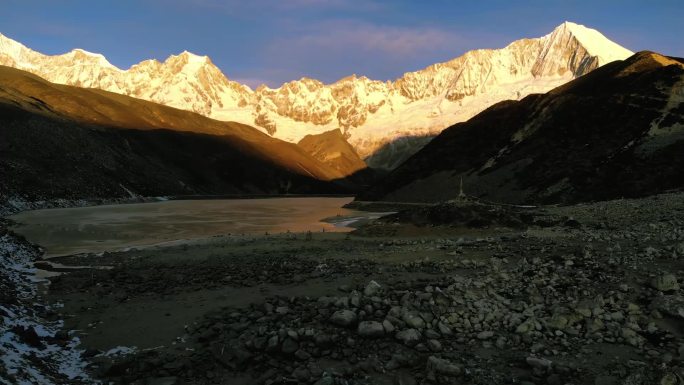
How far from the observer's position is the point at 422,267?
70.7 feet

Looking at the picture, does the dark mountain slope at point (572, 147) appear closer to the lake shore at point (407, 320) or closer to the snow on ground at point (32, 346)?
the lake shore at point (407, 320)

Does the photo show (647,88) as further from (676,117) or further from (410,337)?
(410,337)

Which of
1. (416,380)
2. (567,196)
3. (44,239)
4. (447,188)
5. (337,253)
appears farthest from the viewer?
(447,188)

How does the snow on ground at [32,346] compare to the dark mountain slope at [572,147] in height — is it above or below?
below

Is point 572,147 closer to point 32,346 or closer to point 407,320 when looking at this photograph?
point 407,320

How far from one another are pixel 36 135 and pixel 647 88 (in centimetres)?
14198

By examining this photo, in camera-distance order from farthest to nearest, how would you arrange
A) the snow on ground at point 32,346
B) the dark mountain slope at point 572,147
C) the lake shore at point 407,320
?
the dark mountain slope at point 572,147 → the lake shore at point 407,320 → the snow on ground at point 32,346

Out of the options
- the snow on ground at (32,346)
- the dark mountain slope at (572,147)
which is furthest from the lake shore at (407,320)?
the dark mountain slope at (572,147)

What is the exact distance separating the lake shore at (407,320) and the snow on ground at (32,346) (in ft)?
1.95

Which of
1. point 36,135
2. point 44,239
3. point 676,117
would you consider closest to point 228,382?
point 44,239

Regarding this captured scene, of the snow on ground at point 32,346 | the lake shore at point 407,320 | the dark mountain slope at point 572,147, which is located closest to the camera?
the snow on ground at point 32,346

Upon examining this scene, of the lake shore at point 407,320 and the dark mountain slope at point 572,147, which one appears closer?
the lake shore at point 407,320

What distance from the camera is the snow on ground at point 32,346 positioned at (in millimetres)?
11188

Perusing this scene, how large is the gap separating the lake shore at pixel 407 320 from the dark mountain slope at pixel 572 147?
172 feet
